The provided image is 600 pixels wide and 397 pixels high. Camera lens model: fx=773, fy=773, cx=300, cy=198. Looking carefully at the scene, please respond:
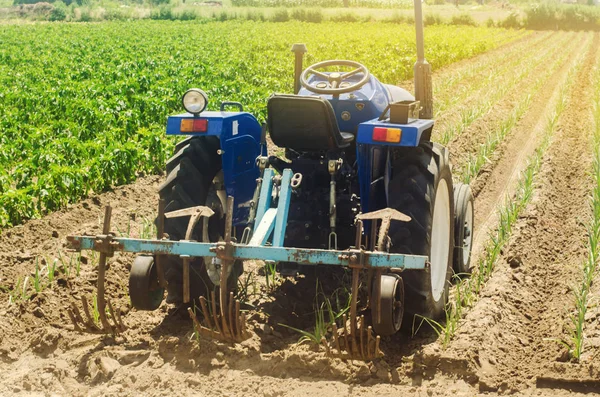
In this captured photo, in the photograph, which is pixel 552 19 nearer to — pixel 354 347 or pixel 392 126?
pixel 392 126

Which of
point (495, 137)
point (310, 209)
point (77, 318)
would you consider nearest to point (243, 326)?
point (77, 318)

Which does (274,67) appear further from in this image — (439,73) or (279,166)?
(279,166)

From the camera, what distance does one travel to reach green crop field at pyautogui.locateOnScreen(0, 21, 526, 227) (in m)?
7.81

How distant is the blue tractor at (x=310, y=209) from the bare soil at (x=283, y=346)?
0.16m

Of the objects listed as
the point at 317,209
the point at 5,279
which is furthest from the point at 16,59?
the point at 317,209

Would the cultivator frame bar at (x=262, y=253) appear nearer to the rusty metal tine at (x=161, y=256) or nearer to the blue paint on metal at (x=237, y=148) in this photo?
the rusty metal tine at (x=161, y=256)

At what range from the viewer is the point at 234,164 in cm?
460

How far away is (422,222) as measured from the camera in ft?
13.1

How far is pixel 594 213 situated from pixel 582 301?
81.8 inches

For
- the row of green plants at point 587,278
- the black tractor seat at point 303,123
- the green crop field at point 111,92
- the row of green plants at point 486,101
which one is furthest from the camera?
the row of green plants at point 486,101

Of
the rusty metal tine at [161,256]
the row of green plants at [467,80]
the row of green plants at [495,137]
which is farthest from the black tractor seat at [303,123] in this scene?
the row of green plants at [467,80]

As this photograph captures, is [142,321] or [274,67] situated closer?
[142,321]

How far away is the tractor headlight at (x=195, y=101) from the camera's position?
445cm

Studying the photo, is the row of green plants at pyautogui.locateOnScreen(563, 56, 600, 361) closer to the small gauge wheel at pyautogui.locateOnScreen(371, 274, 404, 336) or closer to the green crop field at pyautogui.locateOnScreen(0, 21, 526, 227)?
the small gauge wheel at pyautogui.locateOnScreen(371, 274, 404, 336)
